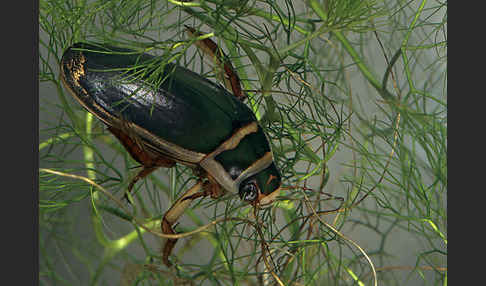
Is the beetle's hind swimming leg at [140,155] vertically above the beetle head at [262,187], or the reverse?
the beetle's hind swimming leg at [140,155]

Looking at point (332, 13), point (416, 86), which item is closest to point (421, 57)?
point (416, 86)

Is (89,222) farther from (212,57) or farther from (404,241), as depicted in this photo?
(404,241)

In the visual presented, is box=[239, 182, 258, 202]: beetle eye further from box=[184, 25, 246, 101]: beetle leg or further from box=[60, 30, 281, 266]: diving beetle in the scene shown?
box=[184, 25, 246, 101]: beetle leg

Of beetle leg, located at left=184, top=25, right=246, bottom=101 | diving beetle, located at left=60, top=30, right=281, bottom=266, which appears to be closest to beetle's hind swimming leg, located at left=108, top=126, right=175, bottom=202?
diving beetle, located at left=60, top=30, right=281, bottom=266

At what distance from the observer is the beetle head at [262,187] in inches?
20.2

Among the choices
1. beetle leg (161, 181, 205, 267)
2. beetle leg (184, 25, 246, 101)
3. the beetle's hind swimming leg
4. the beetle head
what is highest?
beetle leg (184, 25, 246, 101)

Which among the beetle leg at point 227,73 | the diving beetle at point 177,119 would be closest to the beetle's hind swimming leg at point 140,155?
the diving beetle at point 177,119

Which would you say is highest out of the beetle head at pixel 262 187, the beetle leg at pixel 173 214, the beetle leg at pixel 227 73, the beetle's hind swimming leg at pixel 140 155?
the beetle leg at pixel 227 73

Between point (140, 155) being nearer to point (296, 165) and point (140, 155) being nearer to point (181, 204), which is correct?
point (181, 204)

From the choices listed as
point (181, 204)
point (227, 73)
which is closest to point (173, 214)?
point (181, 204)

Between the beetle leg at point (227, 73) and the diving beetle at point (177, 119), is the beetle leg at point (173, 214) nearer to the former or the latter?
the diving beetle at point (177, 119)

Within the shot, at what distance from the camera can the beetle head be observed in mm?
513

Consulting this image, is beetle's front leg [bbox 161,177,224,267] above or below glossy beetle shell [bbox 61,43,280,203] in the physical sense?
below

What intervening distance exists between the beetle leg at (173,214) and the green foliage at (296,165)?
3 cm
